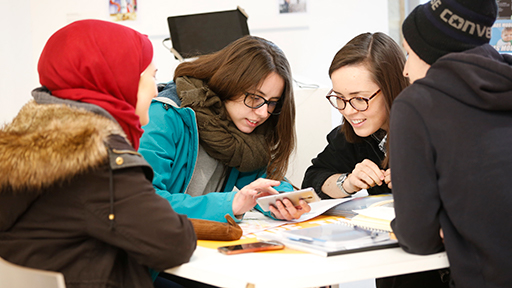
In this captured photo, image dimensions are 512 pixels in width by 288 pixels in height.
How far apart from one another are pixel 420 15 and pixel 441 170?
44 centimetres

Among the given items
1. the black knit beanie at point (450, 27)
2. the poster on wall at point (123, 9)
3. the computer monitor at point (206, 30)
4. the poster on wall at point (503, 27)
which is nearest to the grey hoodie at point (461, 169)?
the black knit beanie at point (450, 27)

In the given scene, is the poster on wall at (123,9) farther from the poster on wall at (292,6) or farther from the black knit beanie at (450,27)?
the black knit beanie at (450,27)

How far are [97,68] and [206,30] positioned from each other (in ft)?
6.47

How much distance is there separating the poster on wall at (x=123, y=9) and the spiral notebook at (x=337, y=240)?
10.5 feet

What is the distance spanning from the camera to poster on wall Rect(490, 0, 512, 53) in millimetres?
3137

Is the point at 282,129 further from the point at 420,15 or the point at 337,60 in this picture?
the point at 420,15

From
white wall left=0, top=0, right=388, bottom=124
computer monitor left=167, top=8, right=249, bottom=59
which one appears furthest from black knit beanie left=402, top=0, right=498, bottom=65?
white wall left=0, top=0, right=388, bottom=124

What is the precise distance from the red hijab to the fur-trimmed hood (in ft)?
0.38

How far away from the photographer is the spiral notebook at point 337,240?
98 centimetres

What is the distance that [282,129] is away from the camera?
1903 millimetres

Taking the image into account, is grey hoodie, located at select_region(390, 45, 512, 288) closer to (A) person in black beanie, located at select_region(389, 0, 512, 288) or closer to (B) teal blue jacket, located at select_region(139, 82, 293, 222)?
(A) person in black beanie, located at select_region(389, 0, 512, 288)

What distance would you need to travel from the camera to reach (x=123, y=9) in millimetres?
3854

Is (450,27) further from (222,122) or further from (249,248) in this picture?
(222,122)

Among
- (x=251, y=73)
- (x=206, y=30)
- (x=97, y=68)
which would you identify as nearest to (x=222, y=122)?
(x=251, y=73)
